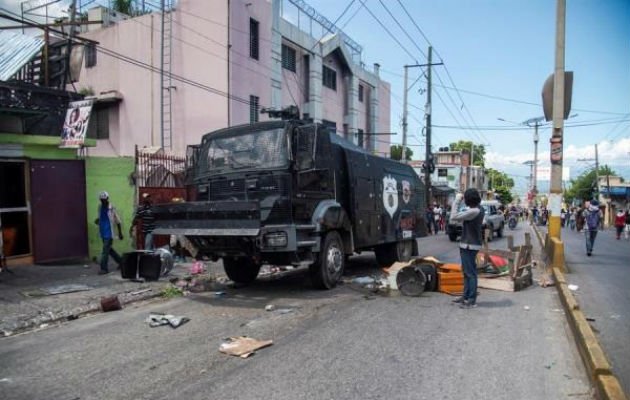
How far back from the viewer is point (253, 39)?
20453 millimetres

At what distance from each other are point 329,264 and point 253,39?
48.2ft

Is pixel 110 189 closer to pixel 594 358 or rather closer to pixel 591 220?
pixel 594 358

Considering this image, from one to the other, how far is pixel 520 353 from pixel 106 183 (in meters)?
10.5

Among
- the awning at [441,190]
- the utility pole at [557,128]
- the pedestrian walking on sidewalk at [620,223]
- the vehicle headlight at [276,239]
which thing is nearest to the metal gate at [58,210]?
the vehicle headlight at [276,239]

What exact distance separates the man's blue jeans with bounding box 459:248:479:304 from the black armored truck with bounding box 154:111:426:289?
7.44 feet

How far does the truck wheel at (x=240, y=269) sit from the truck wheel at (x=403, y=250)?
3786 millimetres

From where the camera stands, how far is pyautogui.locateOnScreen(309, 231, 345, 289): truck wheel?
813cm

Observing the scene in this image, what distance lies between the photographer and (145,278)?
9.52 meters

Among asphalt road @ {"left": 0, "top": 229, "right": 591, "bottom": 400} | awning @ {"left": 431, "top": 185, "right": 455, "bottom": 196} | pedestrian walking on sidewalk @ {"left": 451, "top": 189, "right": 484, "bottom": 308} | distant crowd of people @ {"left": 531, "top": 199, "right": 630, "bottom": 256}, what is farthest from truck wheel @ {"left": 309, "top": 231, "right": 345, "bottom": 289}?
awning @ {"left": 431, "top": 185, "right": 455, "bottom": 196}

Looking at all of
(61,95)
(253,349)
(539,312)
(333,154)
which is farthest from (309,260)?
(61,95)

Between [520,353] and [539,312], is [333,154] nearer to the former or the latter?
[539,312]

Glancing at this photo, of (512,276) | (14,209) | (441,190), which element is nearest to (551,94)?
(512,276)

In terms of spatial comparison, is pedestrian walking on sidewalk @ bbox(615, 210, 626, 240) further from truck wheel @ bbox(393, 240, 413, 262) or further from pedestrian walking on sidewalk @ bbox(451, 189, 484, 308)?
pedestrian walking on sidewalk @ bbox(451, 189, 484, 308)

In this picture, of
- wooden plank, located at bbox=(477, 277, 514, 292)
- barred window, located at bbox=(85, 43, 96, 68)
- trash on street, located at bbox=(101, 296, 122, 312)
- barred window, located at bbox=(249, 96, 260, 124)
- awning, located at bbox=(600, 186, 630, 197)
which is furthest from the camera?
awning, located at bbox=(600, 186, 630, 197)
